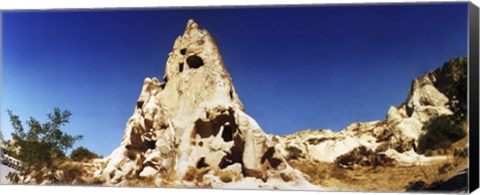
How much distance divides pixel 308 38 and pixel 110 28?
2662 mm

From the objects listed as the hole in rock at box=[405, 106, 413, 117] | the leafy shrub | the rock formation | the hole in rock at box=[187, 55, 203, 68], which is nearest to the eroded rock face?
the hole in rock at box=[187, 55, 203, 68]

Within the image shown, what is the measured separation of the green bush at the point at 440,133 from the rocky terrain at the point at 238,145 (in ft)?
0.16

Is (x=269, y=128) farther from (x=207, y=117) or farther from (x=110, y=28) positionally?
(x=110, y=28)

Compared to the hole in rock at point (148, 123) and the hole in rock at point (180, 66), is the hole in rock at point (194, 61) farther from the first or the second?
the hole in rock at point (148, 123)

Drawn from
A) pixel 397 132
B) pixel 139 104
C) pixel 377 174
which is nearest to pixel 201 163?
pixel 139 104

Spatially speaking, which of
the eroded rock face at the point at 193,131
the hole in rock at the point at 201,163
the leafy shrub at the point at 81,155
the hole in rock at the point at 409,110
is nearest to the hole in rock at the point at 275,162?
the eroded rock face at the point at 193,131

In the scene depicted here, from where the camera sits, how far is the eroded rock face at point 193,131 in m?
14.2

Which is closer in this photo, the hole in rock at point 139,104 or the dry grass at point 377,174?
the dry grass at point 377,174

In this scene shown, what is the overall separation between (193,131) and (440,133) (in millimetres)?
3133

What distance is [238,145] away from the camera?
14250mm

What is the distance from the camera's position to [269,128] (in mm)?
14109

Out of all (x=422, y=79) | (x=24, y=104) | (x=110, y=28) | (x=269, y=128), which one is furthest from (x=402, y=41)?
(x=24, y=104)

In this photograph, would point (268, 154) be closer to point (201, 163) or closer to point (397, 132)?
point (201, 163)

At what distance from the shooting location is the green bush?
13320 millimetres
